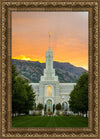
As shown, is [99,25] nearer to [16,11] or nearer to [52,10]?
[52,10]

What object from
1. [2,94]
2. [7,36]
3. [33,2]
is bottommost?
[2,94]

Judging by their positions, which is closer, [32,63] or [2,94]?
[2,94]

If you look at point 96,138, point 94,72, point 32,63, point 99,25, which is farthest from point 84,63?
point 96,138

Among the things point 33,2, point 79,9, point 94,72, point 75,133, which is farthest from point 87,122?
point 33,2

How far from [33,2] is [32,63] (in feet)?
17.6

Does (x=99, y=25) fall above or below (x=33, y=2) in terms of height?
below

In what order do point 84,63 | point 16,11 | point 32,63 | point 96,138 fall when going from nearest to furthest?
point 96,138, point 16,11, point 84,63, point 32,63

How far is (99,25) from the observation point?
16.4 m

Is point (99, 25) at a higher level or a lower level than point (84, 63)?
higher

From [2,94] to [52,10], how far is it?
718cm

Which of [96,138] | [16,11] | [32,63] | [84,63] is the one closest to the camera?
[96,138]

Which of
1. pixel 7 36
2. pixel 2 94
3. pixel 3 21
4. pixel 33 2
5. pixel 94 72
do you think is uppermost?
pixel 33 2

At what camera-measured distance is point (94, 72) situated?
1616 centimetres

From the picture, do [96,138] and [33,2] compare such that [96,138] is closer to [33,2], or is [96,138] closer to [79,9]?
[79,9]
